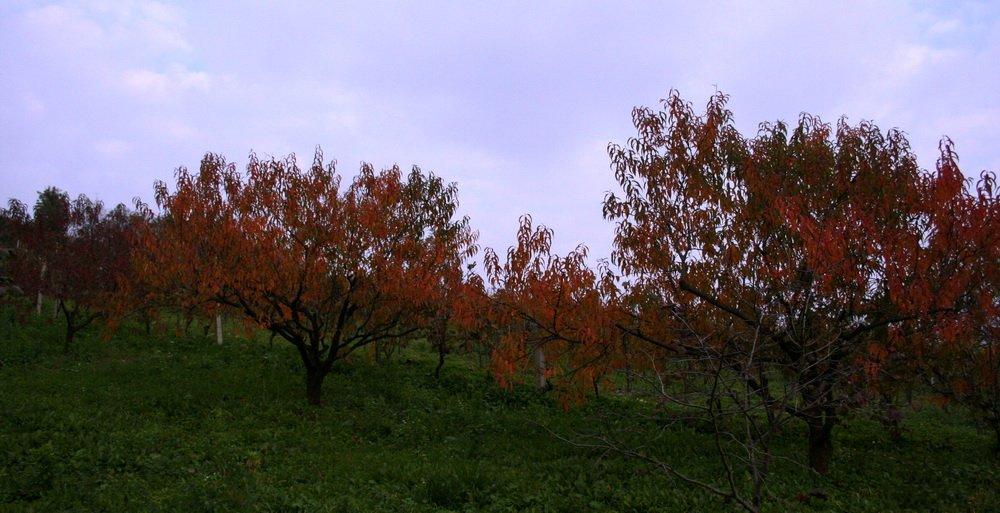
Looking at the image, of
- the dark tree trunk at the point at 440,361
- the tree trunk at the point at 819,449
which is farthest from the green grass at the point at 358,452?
the dark tree trunk at the point at 440,361

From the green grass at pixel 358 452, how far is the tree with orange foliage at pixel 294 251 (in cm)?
215

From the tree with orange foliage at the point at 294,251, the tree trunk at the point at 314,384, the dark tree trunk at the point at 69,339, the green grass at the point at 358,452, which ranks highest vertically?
the tree with orange foliage at the point at 294,251

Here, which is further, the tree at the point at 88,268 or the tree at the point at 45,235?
the tree at the point at 45,235

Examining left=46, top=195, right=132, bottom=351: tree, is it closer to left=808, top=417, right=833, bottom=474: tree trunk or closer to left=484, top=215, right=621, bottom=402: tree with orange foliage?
left=484, top=215, right=621, bottom=402: tree with orange foliage

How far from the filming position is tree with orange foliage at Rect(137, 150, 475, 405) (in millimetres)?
11789

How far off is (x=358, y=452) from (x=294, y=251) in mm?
4135

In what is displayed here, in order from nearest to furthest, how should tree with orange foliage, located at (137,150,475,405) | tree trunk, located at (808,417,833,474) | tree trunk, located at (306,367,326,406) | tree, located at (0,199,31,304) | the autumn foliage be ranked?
the autumn foliage
tree trunk, located at (808,417,833,474)
tree with orange foliage, located at (137,150,475,405)
tree trunk, located at (306,367,326,406)
tree, located at (0,199,31,304)

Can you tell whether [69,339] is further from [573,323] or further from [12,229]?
[573,323]

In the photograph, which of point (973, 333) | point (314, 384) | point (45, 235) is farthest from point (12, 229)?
point (973, 333)

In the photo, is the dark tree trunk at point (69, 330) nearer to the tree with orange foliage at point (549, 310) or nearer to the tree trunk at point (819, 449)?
the tree with orange foliage at point (549, 310)

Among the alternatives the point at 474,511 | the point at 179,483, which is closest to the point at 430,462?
the point at 474,511

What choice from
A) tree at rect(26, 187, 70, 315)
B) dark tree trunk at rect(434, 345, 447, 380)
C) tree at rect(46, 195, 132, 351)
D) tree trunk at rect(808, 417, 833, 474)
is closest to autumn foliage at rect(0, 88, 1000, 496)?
tree trunk at rect(808, 417, 833, 474)

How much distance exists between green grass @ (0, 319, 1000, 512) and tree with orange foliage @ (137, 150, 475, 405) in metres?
2.15

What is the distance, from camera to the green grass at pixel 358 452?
7.64 metres
